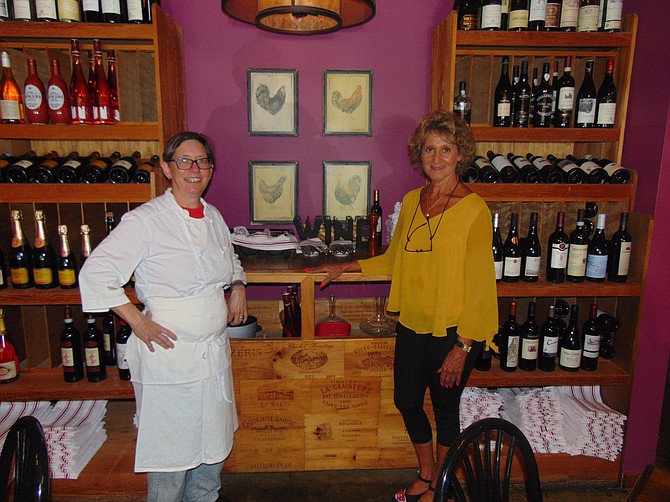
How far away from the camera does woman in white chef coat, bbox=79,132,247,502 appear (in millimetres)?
1706

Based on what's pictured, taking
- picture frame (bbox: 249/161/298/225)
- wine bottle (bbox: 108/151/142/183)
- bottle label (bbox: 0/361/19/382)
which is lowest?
bottle label (bbox: 0/361/19/382)

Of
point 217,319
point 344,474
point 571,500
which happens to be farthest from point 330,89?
point 571,500

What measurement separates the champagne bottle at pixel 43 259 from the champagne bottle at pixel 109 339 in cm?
28

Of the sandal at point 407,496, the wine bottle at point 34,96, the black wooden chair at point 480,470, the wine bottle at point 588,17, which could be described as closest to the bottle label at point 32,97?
the wine bottle at point 34,96

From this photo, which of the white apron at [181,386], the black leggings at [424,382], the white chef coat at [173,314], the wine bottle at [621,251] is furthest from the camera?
the wine bottle at [621,251]

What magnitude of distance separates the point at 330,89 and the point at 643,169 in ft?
5.23

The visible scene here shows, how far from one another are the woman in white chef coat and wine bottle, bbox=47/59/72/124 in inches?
33.8

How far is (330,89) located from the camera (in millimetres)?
2676

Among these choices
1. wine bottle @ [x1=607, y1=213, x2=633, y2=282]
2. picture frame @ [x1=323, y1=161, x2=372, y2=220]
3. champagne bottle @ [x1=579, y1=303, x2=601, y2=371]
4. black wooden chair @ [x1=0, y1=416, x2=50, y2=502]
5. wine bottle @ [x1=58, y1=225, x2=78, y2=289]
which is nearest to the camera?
black wooden chair @ [x1=0, y1=416, x2=50, y2=502]

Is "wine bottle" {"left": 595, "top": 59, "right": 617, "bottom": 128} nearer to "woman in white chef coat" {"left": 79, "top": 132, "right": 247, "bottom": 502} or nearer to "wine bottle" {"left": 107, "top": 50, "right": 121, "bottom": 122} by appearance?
"woman in white chef coat" {"left": 79, "top": 132, "right": 247, "bottom": 502}

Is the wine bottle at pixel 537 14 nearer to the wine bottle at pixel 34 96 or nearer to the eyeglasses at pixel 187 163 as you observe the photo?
the eyeglasses at pixel 187 163

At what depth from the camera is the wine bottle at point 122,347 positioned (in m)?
2.34

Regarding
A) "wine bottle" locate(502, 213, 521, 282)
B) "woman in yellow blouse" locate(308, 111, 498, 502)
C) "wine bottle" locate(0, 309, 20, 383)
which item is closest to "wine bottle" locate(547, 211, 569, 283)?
"wine bottle" locate(502, 213, 521, 282)

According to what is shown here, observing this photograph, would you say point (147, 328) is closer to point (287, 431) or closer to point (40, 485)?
point (40, 485)
